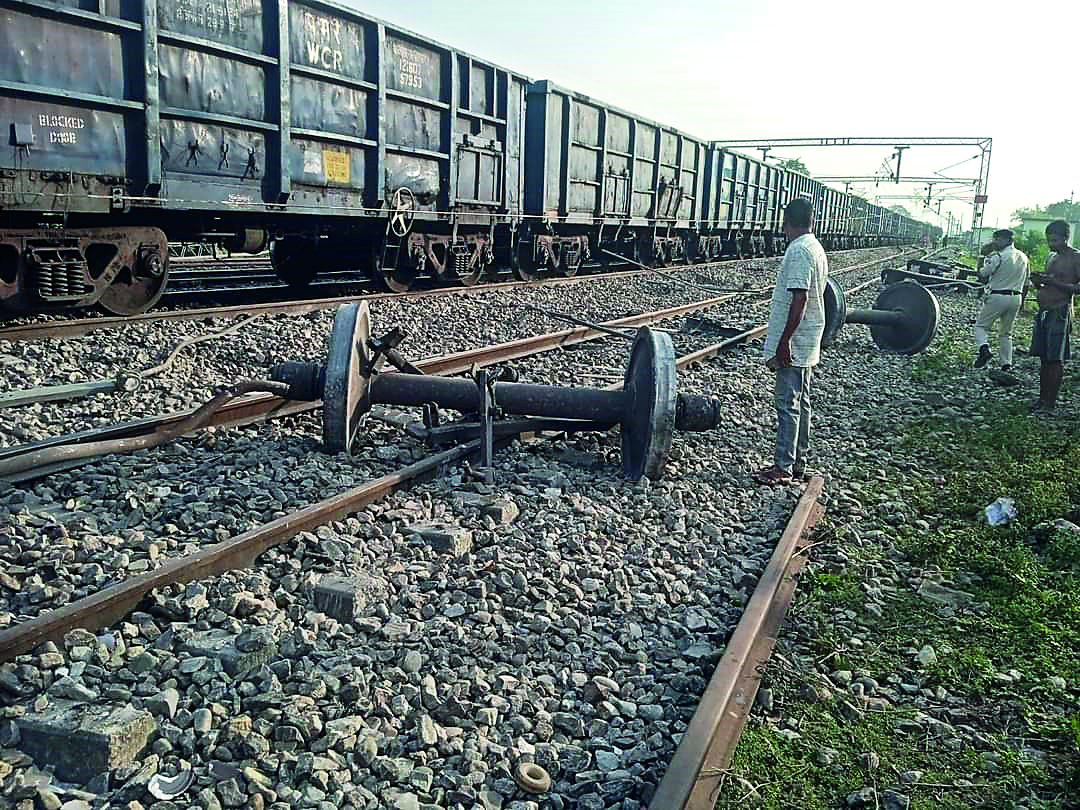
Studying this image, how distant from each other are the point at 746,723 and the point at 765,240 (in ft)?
111

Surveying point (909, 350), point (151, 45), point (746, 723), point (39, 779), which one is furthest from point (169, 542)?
point (909, 350)

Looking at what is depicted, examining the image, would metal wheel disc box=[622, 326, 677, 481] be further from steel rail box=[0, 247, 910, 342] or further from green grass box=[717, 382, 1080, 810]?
steel rail box=[0, 247, 910, 342]

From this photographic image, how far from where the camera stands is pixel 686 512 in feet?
15.1

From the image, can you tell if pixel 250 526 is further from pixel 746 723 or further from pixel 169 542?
pixel 746 723

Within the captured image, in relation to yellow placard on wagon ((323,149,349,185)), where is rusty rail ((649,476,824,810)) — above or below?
below

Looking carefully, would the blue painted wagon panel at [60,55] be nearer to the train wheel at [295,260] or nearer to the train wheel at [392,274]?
the train wheel at [295,260]

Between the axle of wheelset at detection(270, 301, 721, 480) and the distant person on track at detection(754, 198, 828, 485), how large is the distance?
0.49 metres

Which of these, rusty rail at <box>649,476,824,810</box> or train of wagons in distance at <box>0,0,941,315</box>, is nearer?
rusty rail at <box>649,476,824,810</box>

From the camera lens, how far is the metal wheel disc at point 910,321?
10969mm

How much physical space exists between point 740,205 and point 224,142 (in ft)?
73.5

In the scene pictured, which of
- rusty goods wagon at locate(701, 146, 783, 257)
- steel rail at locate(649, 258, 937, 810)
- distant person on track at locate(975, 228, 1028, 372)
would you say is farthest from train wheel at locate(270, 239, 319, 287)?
rusty goods wagon at locate(701, 146, 783, 257)

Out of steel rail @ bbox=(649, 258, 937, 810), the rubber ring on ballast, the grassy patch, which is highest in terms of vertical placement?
steel rail @ bbox=(649, 258, 937, 810)

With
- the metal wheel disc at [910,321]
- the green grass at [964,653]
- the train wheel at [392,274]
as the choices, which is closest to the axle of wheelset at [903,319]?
the metal wheel disc at [910,321]

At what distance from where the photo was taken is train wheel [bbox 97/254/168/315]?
8.63m
